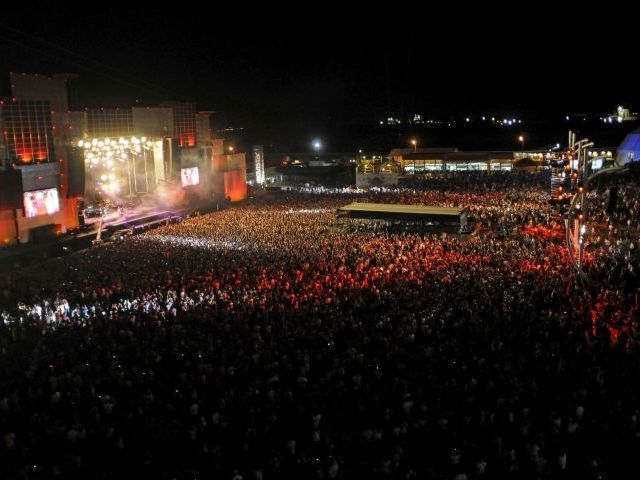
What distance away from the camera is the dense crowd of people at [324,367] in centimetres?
698

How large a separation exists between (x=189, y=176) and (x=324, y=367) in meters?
26.7

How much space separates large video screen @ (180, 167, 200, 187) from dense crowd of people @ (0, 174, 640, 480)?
17.8 m

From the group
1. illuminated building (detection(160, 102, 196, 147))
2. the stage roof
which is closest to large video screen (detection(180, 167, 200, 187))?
illuminated building (detection(160, 102, 196, 147))

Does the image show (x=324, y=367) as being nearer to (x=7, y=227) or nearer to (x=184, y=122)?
(x=7, y=227)

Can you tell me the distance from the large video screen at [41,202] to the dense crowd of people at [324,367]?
299 inches

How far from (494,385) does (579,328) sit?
3.07 meters

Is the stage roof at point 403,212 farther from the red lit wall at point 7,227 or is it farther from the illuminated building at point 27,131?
the red lit wall at point 7,227

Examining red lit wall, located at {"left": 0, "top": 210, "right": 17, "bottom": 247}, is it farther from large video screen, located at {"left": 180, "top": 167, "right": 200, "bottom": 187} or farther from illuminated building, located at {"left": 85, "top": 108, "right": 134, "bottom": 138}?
large video screen, located at {"left": 180, "top": 167, "right": 200, "bottom": 187}

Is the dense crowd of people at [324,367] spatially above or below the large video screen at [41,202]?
below

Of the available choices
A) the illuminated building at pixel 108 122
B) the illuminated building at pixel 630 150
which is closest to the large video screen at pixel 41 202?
the illuminated building at pixel 108 122

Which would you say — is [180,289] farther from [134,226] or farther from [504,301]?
[134,226]

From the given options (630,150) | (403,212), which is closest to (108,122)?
(403,212)

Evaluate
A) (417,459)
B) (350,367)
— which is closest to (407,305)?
(350,367)

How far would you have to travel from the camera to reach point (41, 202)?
77.3 ft
